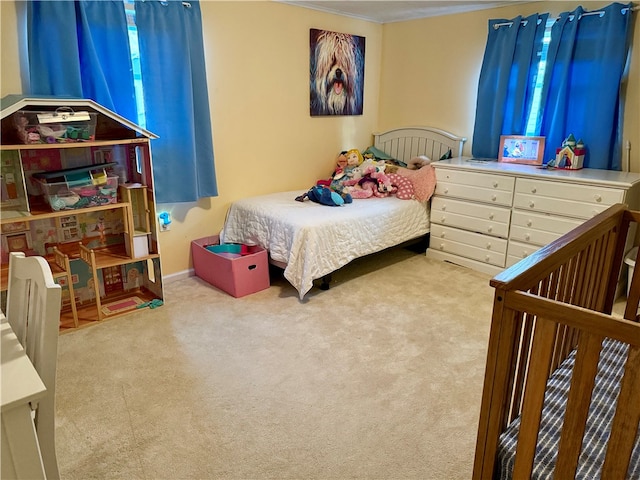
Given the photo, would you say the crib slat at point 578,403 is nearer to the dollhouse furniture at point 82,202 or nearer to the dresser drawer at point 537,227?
the dresser drawer at point 537,227

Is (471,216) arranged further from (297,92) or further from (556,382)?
(556,382)

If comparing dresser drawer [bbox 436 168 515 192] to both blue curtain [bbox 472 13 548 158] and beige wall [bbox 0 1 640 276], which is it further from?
beige wall [bbox 0 1 640 276]

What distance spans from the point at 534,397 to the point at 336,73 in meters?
3.69

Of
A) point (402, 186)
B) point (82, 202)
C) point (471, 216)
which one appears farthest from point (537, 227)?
point (82, 202)

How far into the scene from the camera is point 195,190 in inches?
133

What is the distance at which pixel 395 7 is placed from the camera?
391 cm

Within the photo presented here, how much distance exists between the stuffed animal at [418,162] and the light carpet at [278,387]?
1.33 meters

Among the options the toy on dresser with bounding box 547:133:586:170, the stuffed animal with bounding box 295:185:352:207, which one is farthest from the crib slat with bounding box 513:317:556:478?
the toy on dresser with bounding box 547:133:586:170

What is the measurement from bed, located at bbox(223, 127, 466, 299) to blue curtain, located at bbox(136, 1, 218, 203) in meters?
0.49

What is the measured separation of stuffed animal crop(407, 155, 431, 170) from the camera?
4127 millimetres

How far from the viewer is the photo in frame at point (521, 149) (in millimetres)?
3611

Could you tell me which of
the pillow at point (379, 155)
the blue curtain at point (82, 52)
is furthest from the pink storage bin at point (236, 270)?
the pillow at point (379, 155)

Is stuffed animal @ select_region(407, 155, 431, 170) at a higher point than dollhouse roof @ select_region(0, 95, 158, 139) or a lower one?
lower

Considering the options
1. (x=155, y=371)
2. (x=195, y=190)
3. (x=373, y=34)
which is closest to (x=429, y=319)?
(x=155, y=371)
